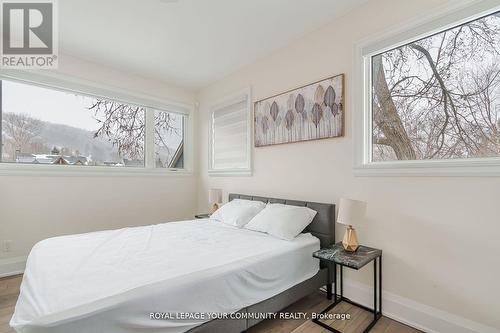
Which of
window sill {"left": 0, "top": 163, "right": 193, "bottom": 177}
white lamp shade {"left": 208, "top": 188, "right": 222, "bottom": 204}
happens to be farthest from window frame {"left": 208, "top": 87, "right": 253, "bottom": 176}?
window sill {"left": 0, "top": 163, "right": 193, "bottom": 177}

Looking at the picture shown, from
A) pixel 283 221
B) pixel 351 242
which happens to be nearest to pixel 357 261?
pixel 351 242

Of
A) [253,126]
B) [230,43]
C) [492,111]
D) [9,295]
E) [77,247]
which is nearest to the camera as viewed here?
[492,111]

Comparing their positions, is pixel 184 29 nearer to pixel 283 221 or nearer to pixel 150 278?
pixel 283 221

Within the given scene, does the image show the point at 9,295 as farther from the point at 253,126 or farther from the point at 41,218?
the point at 253,126

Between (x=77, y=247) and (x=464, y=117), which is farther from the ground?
(x=464, y=117)

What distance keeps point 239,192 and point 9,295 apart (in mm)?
2677

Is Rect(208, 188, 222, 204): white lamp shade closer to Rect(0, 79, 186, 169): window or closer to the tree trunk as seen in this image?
Rect(0, 79, 186, 169): window

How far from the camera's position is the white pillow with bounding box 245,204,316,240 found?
2242mm

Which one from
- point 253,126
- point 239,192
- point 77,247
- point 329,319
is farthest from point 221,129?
point 329,319

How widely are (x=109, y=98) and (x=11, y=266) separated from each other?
243 centimetres

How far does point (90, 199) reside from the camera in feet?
10.8

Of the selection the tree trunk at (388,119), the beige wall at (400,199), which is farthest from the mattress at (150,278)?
the tree trunk at (388,119)

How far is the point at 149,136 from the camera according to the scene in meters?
3.99

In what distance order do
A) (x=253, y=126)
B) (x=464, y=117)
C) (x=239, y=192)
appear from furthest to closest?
(x=239, y=192) → (x=253, y=126) → (x=464, y=117)
